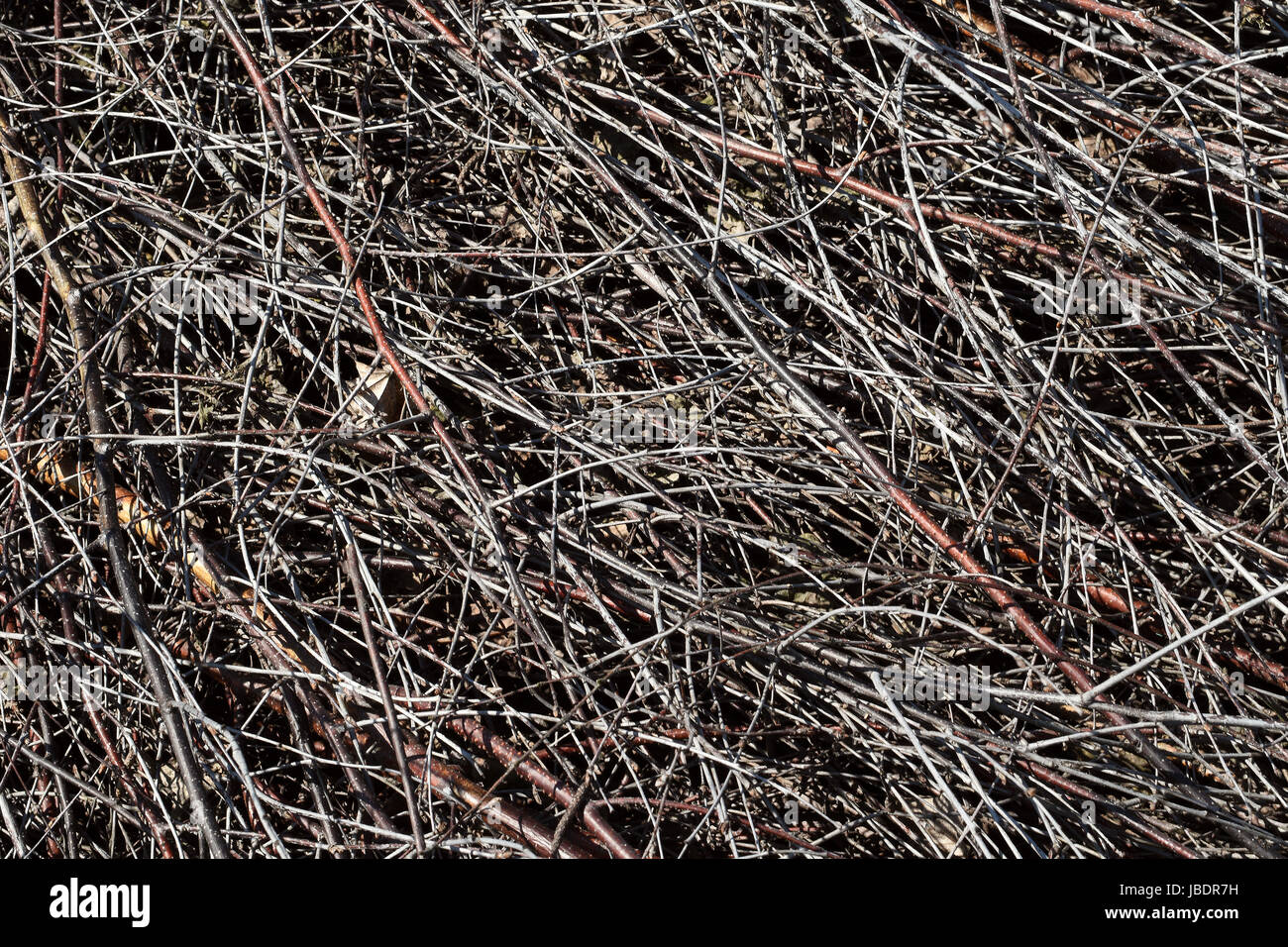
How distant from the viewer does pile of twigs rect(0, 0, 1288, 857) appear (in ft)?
Answer: 6.33

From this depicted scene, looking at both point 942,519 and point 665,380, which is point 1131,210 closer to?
point 942,519

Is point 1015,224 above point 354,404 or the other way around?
above

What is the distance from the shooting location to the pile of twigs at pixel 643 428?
1.93 m

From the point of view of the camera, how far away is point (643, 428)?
2.16 m

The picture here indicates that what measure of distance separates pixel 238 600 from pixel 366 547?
0.98 ft

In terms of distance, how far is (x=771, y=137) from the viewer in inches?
91.6

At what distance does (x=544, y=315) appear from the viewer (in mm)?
2256

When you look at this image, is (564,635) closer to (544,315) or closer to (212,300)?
(544,315)
